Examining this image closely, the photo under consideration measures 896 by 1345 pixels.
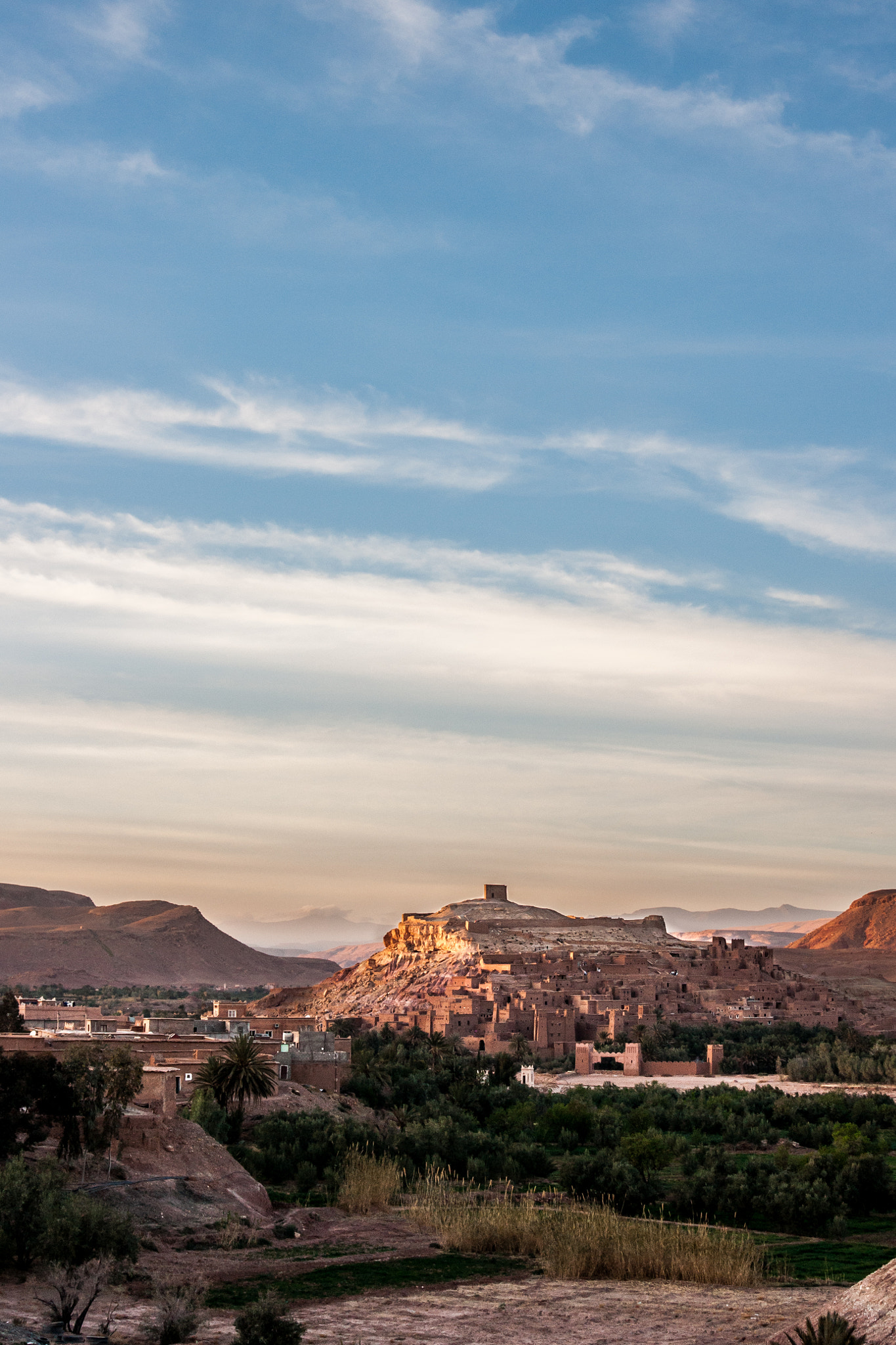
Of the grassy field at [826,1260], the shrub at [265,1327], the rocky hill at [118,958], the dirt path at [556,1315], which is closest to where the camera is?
the shrub at [265,1327]

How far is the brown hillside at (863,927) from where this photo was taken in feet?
541

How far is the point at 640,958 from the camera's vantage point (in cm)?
10488

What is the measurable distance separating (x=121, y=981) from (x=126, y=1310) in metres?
150

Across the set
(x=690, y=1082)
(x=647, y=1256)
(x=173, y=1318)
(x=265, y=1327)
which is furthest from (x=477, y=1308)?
(x=690, y=1082)

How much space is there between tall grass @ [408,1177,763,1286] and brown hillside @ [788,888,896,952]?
454 ft

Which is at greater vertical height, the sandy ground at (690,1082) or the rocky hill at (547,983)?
the rocky hill at (547,983)

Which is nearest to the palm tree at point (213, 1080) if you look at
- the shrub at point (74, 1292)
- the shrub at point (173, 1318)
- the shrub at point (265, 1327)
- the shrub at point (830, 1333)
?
the shrub at point (74, 1292)

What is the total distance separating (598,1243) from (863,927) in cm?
15249

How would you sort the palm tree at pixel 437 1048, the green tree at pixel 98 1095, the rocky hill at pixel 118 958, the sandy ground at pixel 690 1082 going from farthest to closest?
1. the rocky hill at pixel 118 958
2. the sandy ground at pixel 690 1082
3. the palm tree at pixel 437 1048
4. the green tree at pixel 98 1095

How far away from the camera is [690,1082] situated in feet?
217

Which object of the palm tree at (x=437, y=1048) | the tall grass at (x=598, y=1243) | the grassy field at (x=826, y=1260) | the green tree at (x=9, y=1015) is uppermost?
the green tree at (x=9, y=1015)

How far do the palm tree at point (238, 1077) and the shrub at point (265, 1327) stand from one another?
18393 mm

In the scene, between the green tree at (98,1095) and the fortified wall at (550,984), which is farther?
the fortified wall at (550,984)

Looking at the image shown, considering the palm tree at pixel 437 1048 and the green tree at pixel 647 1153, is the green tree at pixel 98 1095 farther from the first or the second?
the palm tree at pixel 437 1048
